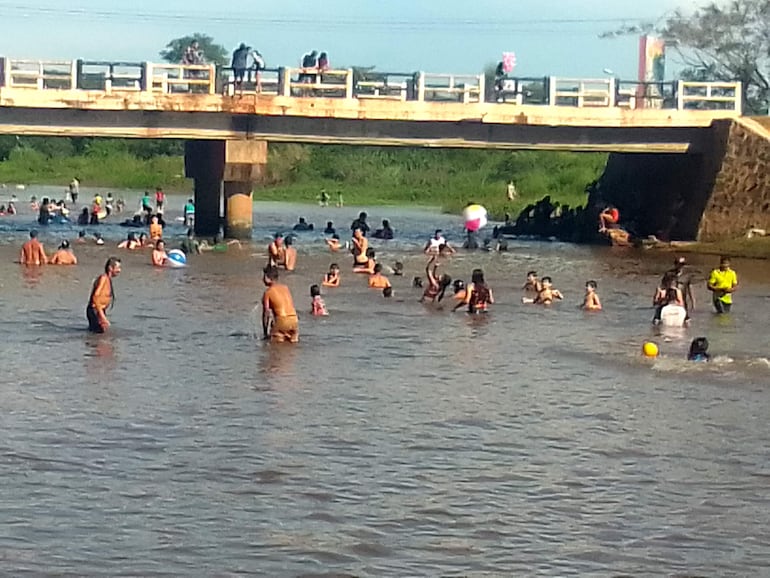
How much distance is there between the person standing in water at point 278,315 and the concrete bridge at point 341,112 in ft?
65.0

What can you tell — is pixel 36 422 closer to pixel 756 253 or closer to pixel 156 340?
pixel 156 340

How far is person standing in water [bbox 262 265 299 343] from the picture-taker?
2122 cm

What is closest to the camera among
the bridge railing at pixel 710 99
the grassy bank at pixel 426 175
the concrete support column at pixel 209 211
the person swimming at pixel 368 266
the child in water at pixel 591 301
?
the child in water at pixel 591 301

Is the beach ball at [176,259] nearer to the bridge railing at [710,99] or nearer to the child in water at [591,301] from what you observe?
the child in water at [591,301]

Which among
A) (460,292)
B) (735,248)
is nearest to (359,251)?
(460,292)

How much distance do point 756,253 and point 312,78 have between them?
12.8 meters

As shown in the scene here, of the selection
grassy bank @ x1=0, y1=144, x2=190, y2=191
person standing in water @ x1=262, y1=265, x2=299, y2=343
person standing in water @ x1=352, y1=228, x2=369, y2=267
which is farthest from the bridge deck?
grassy bank @ x1=0, y1=144, x2=190, y2=191

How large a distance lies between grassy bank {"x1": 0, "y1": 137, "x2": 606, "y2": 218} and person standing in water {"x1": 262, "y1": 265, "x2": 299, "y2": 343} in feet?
142

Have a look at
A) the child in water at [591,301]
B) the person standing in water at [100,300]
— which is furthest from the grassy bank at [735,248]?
the person standing in water at [100,300]

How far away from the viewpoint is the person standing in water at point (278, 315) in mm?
21219

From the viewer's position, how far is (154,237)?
41.6 meters

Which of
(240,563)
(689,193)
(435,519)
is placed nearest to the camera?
(240,563)

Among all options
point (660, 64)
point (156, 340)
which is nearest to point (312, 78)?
point (660, 64)

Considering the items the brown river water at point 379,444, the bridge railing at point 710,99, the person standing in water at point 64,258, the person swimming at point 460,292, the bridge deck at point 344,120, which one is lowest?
the brown river water at point 379,444
